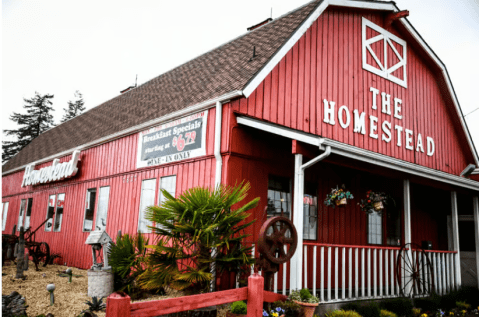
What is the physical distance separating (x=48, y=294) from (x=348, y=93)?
795 centimetres

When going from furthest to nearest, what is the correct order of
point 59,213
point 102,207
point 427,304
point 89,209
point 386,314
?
point 59,213, point 89,209, point 102,207, point 427,304, point 386,314

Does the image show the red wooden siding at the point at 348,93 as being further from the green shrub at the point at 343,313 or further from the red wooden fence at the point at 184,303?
the red wooden fence at the point at 184,303

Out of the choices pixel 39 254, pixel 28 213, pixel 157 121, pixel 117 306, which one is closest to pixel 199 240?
pixel 117 306

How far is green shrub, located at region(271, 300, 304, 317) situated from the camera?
19.6 ft

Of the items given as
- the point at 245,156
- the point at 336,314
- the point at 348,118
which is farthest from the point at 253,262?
the point at 348,118

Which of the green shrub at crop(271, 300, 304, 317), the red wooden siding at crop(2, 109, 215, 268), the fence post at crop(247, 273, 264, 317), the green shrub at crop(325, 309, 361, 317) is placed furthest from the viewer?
the red wooden siding at crop(2, 109, 215, 268)

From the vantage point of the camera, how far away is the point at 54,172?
14359mm

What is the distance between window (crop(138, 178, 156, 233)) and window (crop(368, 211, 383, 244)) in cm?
559

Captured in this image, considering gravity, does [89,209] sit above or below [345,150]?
below

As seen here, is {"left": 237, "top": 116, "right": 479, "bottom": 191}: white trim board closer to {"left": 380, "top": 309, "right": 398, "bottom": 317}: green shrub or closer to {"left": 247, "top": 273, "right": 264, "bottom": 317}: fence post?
{"left": 380, "top": 309, "right": 398, "bottom": 317}: green shrub

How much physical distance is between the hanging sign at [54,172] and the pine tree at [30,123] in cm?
2689

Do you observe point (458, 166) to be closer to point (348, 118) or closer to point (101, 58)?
point (348, 118)

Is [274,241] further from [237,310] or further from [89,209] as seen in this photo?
[89,209]

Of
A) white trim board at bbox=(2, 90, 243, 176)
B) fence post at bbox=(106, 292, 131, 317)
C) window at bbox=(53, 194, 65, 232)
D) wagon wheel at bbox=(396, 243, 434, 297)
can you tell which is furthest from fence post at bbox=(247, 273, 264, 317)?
window at bbox=(53, 194, 65, 232)
